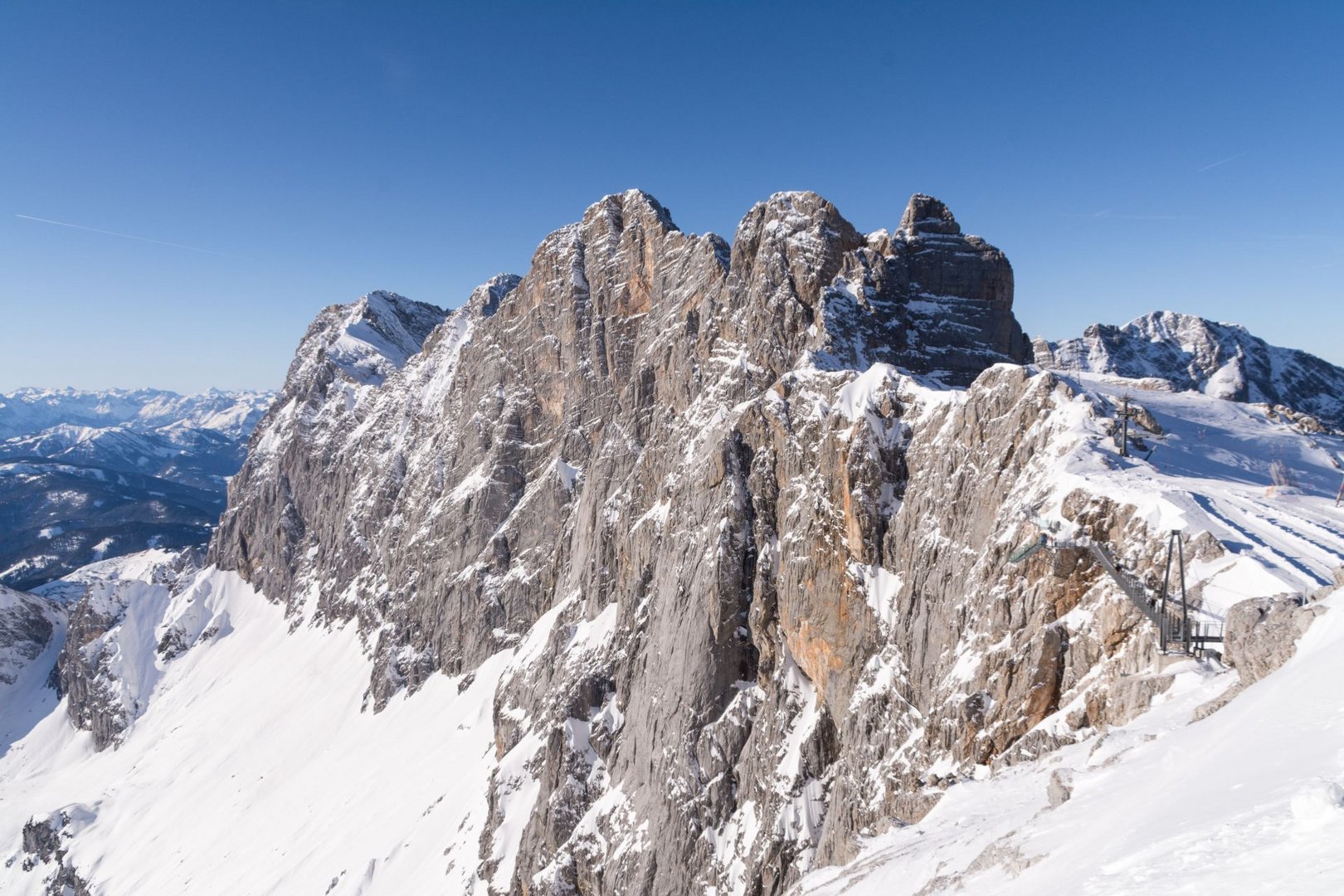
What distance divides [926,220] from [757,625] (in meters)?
37.4

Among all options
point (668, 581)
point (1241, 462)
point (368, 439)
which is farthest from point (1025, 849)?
point (368, 439)

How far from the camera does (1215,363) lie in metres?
149

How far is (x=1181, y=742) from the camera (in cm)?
1534

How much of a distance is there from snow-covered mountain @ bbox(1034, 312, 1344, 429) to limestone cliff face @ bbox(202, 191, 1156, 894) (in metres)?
88.2

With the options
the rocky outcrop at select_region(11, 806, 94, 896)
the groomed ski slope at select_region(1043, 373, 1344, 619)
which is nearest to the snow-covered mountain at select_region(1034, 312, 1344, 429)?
the groomed ski slope at select_region(1043, 373, 1344, 619)

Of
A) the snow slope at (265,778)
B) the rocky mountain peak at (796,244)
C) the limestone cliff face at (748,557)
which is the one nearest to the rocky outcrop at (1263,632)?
the limestone cliff face at (748,557)

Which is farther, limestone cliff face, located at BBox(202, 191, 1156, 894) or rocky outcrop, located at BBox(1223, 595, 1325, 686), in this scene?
limestone cliff face, located at BBox(202, 191, 1156, 894)

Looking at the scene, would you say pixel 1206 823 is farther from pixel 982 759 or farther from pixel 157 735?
pixel 157 735

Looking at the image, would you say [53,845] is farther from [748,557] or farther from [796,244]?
[796,244]

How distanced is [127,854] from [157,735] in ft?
121

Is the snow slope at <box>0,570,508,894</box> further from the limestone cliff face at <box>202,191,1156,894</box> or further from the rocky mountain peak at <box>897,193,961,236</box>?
the rocky mountain peak at <box>897,193,961,236</box>

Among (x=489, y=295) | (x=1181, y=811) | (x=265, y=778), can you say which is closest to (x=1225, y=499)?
(x=1181, y=811)

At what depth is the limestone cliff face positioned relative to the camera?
32.2m

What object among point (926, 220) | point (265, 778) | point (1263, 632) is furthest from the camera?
point (265, 778)
